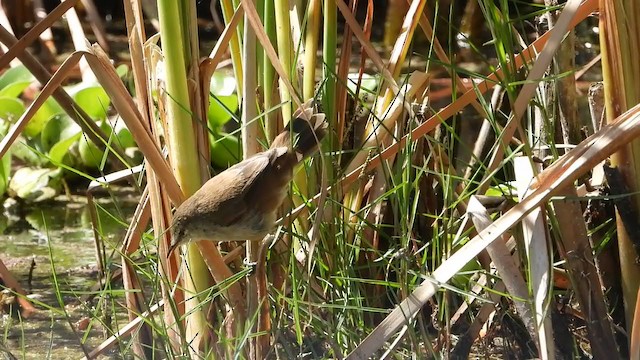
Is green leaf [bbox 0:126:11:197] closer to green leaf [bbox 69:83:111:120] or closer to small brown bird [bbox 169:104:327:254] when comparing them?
green leaf [bbox 69:83:111:120]

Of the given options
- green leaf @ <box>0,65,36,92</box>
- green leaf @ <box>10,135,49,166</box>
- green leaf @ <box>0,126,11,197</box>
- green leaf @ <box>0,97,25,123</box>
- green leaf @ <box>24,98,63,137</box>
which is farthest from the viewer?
green leaf @ <box>0,65,36,92</box>

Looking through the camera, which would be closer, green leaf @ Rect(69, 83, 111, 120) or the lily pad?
the lily pad

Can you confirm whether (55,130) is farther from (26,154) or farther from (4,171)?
(4,171)

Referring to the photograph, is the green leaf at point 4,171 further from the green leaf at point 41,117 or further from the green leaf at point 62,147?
the green leaf at point 41,117

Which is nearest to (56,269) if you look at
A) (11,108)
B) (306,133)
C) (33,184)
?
(33,184)

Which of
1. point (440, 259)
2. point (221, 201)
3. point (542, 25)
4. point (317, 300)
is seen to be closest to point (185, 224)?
point (221, 201)

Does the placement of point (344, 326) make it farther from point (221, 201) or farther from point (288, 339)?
point (221, 201)

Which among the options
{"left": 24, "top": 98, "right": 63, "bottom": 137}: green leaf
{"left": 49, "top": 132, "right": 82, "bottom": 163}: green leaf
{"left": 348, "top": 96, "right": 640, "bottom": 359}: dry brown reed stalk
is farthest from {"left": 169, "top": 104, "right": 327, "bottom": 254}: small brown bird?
{"left": 24, "top": 98, "right": 63, "bottom": 137}: green leaf
